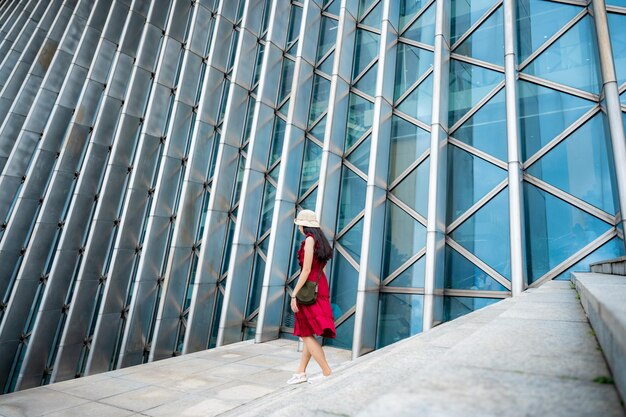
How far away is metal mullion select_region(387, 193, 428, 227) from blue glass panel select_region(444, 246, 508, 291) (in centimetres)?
70

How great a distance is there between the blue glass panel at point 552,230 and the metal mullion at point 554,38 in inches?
104

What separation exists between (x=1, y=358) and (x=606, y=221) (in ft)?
51.2

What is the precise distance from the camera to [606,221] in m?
5.92

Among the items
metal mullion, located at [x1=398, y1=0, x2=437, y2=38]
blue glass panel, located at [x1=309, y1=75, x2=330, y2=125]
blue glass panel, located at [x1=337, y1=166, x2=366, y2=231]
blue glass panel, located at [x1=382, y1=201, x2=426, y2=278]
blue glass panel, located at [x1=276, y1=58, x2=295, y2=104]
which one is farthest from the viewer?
blue glass panel, located at [x1=276, y1=58, x2=295, y2=104]

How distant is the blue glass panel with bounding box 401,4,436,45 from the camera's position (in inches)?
336

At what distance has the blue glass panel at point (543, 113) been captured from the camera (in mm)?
6621

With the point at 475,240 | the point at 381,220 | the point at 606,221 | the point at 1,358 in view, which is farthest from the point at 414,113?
the point at 1,358

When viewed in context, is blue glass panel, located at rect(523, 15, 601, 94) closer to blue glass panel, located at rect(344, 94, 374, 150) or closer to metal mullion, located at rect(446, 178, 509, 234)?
metal mullion, located at rect(446, 178, 509, 234)

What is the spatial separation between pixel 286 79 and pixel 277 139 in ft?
6.20

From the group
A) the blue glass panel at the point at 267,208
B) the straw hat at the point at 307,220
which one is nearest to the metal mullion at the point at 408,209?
the blue glass panel at the point at 267,208

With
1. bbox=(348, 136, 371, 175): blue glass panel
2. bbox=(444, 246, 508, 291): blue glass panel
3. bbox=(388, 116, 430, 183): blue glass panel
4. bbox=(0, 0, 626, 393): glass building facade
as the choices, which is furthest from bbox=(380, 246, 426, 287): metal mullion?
bbox=(348, 136, 371, 175): blue glass panel

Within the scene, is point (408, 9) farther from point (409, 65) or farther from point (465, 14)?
point (409, 65)

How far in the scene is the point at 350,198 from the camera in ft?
27.2

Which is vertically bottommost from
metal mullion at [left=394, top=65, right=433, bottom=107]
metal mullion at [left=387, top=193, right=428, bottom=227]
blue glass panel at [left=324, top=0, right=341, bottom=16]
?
metal mullion at [left=387, top=193, right=428, bottom=227]
